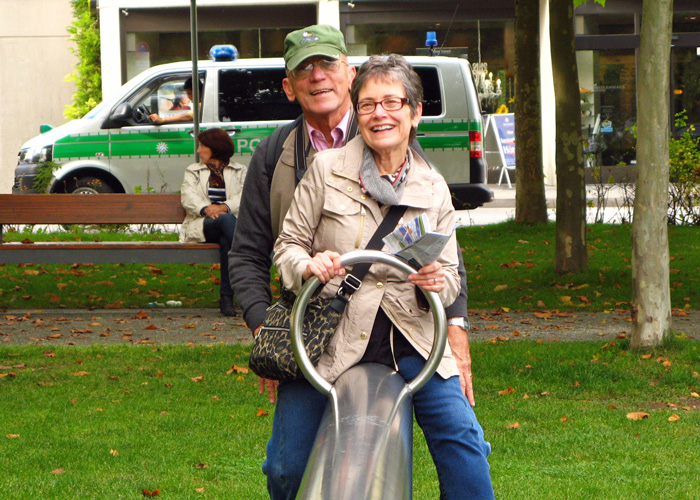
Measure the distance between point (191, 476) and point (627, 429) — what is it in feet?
6.94

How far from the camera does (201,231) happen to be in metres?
8.74

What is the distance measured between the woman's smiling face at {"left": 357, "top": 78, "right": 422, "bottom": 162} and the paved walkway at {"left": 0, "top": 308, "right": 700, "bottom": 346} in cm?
445

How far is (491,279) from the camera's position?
980 centimetres

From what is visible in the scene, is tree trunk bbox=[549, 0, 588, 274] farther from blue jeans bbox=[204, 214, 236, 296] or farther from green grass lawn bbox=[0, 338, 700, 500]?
blue jeans bbox=[204, 214, 236, 296]

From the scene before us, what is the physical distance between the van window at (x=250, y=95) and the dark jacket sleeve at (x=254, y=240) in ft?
34.4

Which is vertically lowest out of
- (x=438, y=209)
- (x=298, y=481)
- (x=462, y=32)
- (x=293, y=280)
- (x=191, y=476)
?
(x=191, y=476)

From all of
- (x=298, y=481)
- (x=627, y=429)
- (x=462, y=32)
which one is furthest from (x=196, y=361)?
(x=462, y=32)

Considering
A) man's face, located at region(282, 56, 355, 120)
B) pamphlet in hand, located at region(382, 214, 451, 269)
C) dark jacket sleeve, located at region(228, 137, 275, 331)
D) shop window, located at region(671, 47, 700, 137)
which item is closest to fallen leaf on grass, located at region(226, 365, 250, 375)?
dark jacket sleeve, located at region(228, 137, 275, 331)

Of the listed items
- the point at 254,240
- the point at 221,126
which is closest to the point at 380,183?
the point at 254,240

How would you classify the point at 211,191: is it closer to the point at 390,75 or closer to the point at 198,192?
the point at 198,192

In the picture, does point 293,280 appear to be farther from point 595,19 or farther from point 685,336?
point 595,19

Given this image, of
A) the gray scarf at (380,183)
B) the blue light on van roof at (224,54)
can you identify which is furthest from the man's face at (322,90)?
the blue light on van roof at (224,54)

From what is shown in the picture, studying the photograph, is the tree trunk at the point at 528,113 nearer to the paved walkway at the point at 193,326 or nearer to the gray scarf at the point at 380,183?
the paved walkway at the point at 193,326

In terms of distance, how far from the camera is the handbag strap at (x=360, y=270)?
2.67 meters
